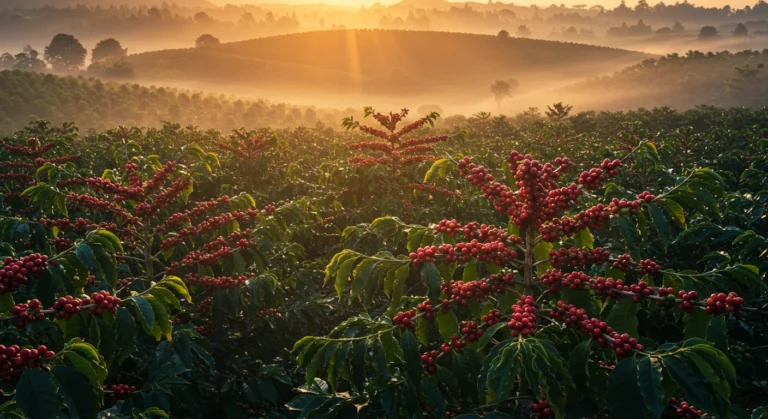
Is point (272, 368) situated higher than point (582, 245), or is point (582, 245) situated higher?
point (582, 245)

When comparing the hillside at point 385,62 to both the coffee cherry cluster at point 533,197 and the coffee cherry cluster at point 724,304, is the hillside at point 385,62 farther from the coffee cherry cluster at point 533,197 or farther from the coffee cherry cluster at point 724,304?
the coffee cherry cluster at point 724,304

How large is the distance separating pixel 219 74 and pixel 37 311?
154476mm

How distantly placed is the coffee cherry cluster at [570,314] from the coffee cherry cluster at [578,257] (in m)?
0.35

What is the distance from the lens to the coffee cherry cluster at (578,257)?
3361mm

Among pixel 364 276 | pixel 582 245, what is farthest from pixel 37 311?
pixel 582 245

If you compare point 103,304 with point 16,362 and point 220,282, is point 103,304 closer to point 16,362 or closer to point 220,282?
point 16,362

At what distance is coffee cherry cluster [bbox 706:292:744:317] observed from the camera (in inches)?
108

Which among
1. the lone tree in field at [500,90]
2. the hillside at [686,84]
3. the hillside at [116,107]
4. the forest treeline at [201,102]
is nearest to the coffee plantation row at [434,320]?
the forest treeline at [201,102]

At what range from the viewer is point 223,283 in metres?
5.34

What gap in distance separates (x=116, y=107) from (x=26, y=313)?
8663cm

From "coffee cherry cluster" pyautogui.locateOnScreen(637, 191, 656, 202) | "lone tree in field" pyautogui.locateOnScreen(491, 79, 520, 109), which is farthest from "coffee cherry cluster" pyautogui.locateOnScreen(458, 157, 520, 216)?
"lone tree in field" pyautogui.locateOnScreen(491, 79, 520, 109)

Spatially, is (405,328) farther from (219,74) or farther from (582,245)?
(219,74)

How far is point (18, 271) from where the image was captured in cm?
313

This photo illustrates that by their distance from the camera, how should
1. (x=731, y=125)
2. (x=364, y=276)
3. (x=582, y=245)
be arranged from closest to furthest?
1. (x=364, y=276)
2. (x=582, y=245)
3. (x=731, y=125)
